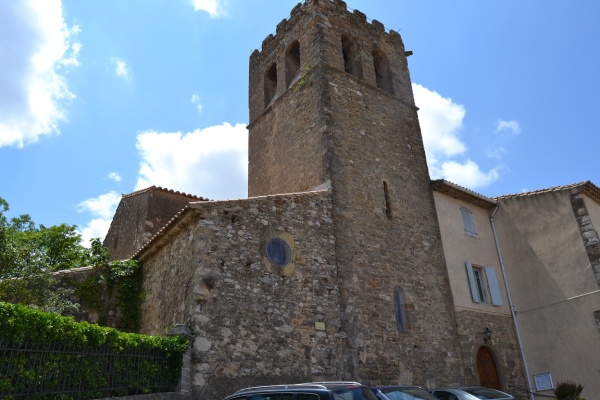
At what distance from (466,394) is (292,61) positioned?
507 inches

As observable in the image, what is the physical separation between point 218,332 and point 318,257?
3.27 meters

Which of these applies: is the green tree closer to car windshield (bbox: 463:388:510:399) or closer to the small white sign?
car windshield (bbox: 463:388:510:399)

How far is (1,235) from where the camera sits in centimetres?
1281

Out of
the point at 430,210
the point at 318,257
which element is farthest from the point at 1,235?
the point at 430,210

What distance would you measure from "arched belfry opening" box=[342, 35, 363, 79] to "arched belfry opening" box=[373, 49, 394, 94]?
1.18 metres

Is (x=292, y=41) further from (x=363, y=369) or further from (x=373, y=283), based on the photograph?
(x=363, y=369)

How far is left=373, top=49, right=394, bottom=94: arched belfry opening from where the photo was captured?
18.1 metres

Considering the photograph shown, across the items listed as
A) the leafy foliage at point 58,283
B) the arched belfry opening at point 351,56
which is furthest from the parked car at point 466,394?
the arched belfry opening at point 351,56

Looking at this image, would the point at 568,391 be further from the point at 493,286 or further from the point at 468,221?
the point at 468,221

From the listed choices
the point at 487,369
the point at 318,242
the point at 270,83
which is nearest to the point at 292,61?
the point at 270,83

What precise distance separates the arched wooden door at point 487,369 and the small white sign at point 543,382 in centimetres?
139

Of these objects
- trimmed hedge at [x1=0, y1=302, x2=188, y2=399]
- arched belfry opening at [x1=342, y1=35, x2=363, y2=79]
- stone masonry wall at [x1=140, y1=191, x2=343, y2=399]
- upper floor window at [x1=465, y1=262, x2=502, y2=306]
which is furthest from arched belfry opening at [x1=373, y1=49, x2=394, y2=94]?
trimmed hedge at [x1=0, y1=302, x2=188, y2=399]

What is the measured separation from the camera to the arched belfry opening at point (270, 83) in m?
18.8

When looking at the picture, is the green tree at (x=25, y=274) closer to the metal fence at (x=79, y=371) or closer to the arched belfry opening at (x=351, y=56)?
the metal fence at (x=79, y=371)
